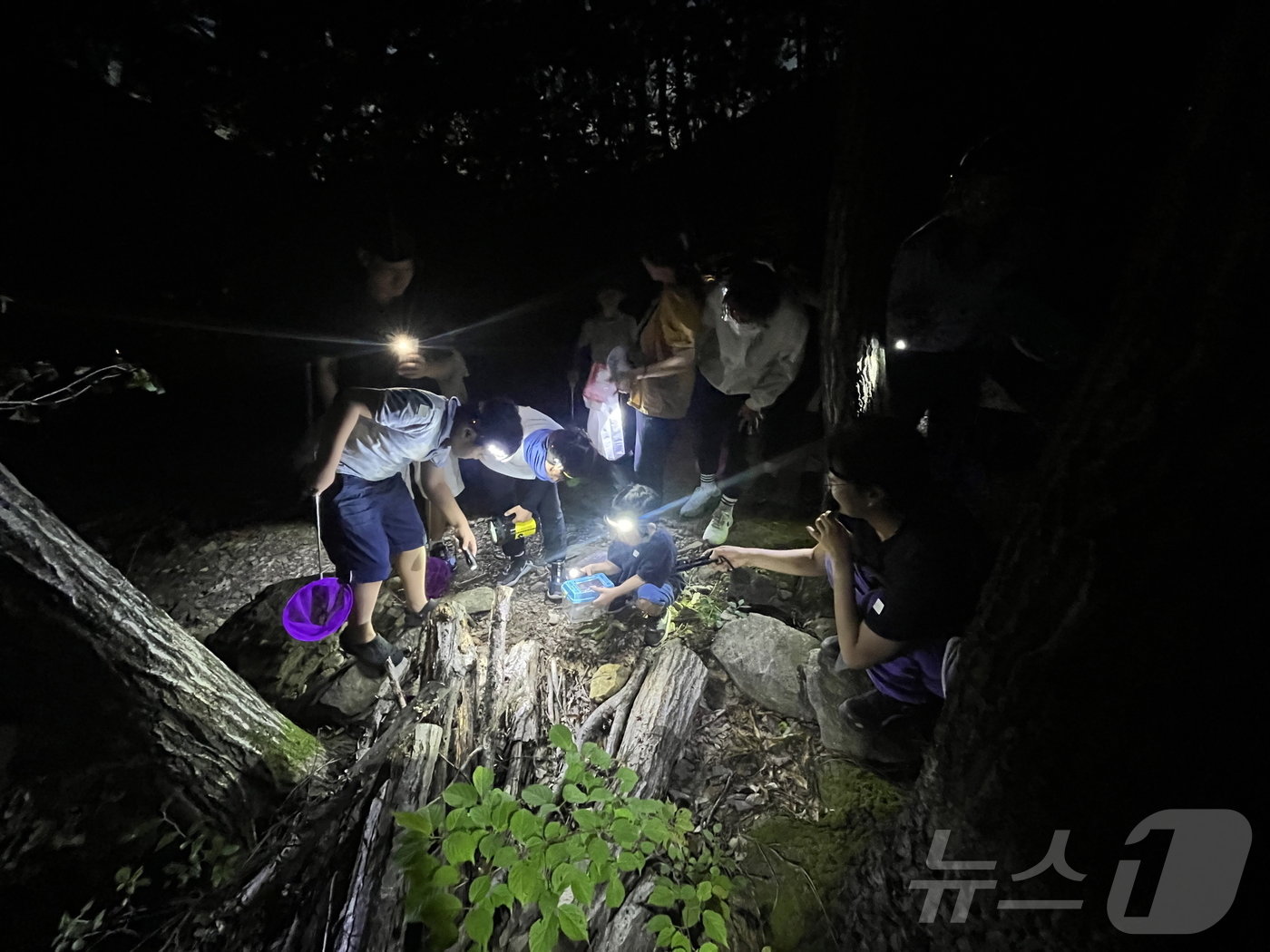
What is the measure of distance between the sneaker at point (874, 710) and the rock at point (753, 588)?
142 centimetres

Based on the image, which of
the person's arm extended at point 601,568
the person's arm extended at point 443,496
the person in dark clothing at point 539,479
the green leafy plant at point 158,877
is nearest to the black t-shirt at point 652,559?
the person's arm extended at point 601,568

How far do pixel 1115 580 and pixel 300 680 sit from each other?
475 centimetres

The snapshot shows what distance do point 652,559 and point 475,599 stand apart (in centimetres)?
179

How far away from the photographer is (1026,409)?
124 inches

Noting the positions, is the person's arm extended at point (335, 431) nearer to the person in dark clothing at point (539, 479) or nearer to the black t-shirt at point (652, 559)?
the person in dark clothing at point (539, 479)

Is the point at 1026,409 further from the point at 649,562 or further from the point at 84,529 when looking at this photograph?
Answer: the point at 84,529

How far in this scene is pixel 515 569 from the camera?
5113 millimetres

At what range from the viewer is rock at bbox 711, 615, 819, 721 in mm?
3260

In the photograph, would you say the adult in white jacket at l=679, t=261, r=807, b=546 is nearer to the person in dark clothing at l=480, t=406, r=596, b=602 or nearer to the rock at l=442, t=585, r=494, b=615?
the person in dark clothing at l=480, t=406, r=596, b=602

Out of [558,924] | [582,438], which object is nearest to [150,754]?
[558,924]

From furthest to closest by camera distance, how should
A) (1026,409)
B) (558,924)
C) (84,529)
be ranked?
(84,529), (1026,409), (558,924)

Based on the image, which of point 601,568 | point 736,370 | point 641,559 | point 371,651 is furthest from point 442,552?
point 736,370

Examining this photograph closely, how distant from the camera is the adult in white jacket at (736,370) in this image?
14.1 ft

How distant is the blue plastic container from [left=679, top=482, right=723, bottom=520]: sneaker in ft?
5.96
